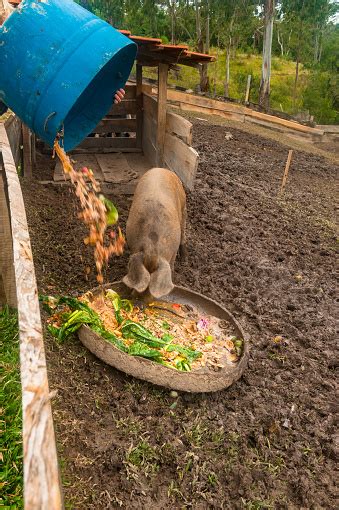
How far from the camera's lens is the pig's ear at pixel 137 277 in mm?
4031

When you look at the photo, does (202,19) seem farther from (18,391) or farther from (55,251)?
(18,391)

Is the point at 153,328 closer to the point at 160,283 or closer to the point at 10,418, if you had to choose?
the point at 160,283

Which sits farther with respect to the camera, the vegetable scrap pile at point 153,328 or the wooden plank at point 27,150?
the wooden plank at point 27,150

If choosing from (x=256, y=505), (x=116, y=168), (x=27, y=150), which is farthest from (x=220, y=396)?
(x=116, y=168)

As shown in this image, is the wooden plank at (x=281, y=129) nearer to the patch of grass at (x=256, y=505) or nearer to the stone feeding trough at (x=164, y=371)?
the stone feeding trough at (x=164, y=371)

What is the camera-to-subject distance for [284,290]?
5.16 metres

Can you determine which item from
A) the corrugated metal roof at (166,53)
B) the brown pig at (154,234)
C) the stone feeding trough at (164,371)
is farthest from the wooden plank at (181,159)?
the stone feeding trough at (164,371)

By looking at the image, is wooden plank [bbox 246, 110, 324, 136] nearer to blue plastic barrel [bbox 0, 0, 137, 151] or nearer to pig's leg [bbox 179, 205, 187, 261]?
pig's leg [bbox 179, 205, 187, 261]

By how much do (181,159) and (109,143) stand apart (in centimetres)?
267

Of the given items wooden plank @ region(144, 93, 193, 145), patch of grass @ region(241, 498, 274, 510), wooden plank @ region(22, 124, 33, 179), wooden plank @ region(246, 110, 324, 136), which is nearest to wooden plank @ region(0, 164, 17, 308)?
patch of grass @ region(241, 498, 274, 510)

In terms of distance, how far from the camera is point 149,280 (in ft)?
13.4

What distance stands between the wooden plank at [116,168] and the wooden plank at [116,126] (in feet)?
1.32

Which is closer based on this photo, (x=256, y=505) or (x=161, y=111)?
(x=256, y=505)

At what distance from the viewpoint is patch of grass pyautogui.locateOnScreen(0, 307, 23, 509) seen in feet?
7.54
